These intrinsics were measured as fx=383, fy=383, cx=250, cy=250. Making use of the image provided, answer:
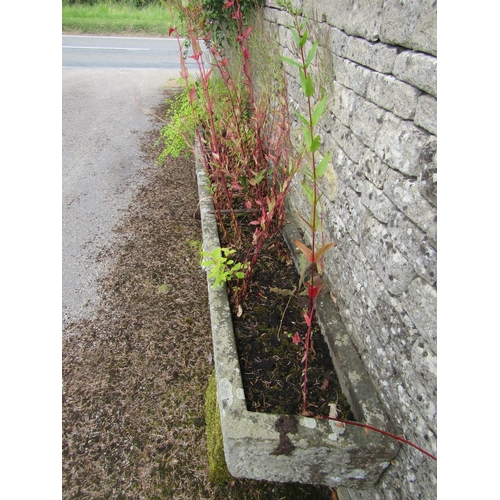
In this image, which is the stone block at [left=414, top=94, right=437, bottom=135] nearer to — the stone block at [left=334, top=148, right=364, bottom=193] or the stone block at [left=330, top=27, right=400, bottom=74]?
the stone block at [left=330, top=27, right=400, bottom=74]

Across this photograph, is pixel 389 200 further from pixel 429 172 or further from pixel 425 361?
pixel 425 361

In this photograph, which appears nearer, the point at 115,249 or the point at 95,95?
the point at 115,249

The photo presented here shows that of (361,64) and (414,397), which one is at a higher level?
(361,64)

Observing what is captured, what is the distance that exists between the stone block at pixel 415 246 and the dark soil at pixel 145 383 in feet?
2.75

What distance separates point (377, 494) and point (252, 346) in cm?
85

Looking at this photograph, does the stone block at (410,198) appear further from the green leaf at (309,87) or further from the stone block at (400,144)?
the green leaf at (309,87)

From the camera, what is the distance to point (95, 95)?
Result: 7.47 m

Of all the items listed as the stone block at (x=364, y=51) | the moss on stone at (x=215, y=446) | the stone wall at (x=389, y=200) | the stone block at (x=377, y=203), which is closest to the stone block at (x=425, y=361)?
the stone wall at (x=389, y=200)

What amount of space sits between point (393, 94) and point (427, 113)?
0.26 m

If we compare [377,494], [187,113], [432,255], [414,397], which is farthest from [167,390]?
[187,113]

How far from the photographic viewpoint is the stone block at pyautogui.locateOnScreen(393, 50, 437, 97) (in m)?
1.16

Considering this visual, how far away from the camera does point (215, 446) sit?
78.4 inches

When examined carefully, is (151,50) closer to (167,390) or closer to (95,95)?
(95,95)

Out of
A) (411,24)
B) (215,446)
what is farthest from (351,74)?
(215,446)
